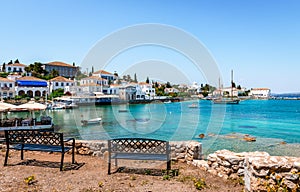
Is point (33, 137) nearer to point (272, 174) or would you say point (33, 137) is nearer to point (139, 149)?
point (139, 149)

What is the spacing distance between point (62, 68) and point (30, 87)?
37.4 m

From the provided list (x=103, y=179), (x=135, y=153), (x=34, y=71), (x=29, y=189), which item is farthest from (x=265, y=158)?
(x=34, y=71)

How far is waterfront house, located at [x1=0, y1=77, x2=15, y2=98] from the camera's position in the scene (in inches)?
2432

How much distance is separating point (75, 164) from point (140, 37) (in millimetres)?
9281

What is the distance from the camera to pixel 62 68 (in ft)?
335

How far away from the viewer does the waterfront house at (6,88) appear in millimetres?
61781

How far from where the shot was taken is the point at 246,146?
16.0 m

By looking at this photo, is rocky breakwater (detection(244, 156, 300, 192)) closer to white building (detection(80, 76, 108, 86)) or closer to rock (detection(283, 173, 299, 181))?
rock (detection(283, 173, 299, 181))

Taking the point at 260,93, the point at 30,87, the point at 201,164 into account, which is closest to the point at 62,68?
the point at 30,87

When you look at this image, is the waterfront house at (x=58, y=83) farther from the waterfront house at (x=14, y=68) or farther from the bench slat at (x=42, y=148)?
the bench slat at (x=42, y=148)

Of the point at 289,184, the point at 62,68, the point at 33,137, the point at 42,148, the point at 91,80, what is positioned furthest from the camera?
the point at 62,68

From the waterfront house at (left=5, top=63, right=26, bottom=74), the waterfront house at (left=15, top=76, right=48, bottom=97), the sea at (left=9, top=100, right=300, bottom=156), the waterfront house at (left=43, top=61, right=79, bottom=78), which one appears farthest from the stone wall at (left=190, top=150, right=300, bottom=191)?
the waterfront house at (left=43, top=61, right=79, bottom=78)

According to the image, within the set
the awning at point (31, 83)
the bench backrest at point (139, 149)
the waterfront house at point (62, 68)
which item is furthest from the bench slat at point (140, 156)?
the waterfront house at point (62, 68)

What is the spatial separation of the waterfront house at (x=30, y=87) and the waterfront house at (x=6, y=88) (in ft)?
3.98
